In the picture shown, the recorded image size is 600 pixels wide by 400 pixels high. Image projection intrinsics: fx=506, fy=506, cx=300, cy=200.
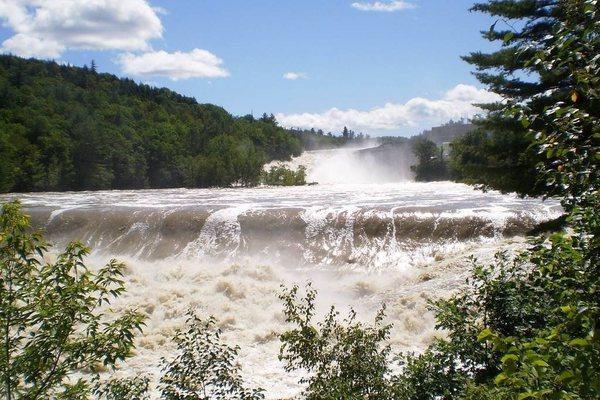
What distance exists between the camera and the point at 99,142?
5675cm

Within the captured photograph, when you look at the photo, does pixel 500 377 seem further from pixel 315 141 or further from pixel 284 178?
pixel 315 141

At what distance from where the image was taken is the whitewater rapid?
471 inches

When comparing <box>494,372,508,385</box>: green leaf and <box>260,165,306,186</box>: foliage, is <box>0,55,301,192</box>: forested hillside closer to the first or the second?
<box>260,165,306,186</box>: foliage

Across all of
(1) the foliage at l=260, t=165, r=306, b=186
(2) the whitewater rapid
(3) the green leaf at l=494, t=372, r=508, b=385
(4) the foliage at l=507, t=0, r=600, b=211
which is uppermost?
(4) the foliage at l=507, t=0, r=600, b=211

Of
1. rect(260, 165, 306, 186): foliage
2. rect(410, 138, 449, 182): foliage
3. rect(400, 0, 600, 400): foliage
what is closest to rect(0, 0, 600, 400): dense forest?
rect(400, 0, 600, 400): foliage

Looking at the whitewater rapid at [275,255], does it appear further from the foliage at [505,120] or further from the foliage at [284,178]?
the foliage at [284,178]

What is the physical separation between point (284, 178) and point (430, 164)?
17985 mm

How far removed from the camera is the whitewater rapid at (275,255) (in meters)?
12.0

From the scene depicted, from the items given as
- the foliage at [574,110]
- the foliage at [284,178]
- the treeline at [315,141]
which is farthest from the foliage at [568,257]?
the treeline at [315,141]

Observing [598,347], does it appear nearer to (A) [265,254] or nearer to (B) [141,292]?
(B) [141,292]

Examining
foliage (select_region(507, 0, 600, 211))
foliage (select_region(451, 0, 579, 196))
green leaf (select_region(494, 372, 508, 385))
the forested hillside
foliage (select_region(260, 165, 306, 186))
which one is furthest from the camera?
foliage (select_region(260, 165, 306, 186))

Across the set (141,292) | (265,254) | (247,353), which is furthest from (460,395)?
(265,254)

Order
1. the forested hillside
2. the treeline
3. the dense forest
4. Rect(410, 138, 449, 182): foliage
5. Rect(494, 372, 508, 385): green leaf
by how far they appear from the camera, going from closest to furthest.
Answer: Rect(494, 372, 508, 385): green leaf, the dense forest, the forested hillside, Rect(410, 138, 449, 182): foliage, the treeline

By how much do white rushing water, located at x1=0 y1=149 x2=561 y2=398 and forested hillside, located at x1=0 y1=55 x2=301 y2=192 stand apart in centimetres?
2803
